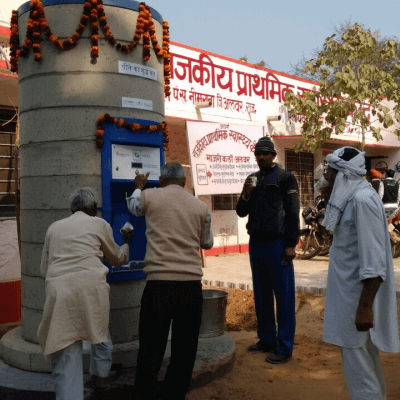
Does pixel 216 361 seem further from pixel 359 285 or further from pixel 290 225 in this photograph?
pixel 359 285

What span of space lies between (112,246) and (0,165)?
14.3 ft

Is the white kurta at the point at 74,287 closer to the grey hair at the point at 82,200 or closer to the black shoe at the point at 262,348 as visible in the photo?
the grey hair at the point at 82,200

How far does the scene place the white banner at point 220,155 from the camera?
34.6 ft

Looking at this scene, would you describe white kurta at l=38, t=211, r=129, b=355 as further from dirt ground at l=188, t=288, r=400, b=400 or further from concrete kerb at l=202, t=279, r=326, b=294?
concrete kerb at l=202, t=279, r=326, b=294

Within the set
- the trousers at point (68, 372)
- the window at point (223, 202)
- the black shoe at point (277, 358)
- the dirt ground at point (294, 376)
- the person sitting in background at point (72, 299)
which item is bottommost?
the dirt ground at point (294, 376)

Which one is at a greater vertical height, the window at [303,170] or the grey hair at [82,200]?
the window at [303,170]

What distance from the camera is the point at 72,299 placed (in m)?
3.36

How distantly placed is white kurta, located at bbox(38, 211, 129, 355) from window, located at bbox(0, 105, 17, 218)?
4070 mm

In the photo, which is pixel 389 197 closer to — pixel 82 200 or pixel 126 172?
pixel 126 172

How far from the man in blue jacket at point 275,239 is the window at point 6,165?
3.73 m

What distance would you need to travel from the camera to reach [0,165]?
7.33m

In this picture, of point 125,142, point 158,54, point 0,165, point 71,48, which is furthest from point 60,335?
point 0,165

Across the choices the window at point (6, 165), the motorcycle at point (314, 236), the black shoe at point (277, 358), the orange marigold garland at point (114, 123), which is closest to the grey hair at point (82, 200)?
the orange marigold garland at point (114, 123)

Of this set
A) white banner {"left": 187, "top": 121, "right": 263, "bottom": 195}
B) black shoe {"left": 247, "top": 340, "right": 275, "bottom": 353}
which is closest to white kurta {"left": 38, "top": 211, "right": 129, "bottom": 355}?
black shoe {"left": 247, "top": 340, "right": 275, "bottom": 353}
